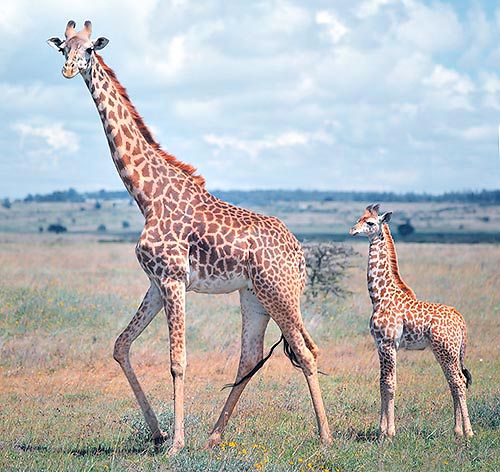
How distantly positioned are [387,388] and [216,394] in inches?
121

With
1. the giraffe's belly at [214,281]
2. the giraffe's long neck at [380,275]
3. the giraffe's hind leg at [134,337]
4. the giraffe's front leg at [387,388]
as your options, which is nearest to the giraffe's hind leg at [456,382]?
the giraffe's front leg at [387,388]

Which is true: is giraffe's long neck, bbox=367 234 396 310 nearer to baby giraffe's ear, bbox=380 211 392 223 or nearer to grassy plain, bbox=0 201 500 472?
baby giraffe's ear, bbox=380 211 392 223

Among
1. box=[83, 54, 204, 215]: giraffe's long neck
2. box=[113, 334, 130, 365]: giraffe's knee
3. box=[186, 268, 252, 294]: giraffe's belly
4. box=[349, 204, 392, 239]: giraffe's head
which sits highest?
box=[83, 54, 204, 215]: giraffe's long neck

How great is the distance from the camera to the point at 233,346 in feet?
44.3

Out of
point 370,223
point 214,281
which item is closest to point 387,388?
point 370,223

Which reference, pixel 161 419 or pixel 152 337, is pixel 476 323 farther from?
pixel 161 419

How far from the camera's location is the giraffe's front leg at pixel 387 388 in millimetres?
7992

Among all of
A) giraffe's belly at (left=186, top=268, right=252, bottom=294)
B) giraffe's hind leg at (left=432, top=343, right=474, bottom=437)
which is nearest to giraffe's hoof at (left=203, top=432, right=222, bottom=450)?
giraffe's belly at (left=186, top=268, right=252, bottom=294)

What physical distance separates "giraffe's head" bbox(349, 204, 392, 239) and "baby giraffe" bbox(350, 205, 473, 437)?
1 centimetres

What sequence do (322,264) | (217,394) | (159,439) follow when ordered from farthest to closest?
(322,264) < (217,394) < (159,439)

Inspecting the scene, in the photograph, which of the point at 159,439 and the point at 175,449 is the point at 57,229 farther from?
the point at 175,449

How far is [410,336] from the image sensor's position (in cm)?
824

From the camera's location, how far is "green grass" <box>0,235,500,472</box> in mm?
7223

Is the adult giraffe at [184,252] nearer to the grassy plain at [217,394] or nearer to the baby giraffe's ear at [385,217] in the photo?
the grassy plain at [217,394]
